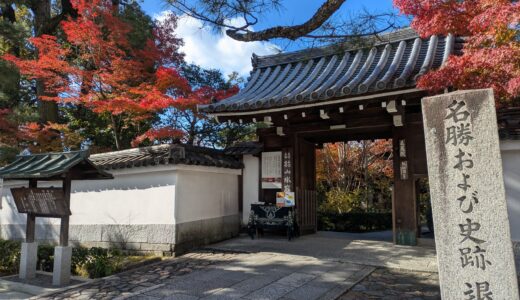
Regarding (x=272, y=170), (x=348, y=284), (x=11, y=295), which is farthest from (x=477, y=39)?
(x=11, y=295)

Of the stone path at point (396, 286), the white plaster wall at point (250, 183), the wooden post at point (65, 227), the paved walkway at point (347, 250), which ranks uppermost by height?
the white plaster wall at point (250, 183)

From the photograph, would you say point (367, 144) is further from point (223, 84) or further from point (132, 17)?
point (132, 17)

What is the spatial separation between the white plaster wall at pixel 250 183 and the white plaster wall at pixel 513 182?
20.8 feet

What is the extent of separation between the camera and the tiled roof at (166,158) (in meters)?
9.04

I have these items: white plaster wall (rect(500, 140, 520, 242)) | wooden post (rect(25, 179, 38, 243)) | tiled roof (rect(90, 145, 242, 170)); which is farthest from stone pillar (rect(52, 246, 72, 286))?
white plaster wall (rect(500, 140, 520, 242))

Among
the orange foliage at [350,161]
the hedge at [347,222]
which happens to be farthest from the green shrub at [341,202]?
the orange foliage at [350,161]

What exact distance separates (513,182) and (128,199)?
9.00 meters

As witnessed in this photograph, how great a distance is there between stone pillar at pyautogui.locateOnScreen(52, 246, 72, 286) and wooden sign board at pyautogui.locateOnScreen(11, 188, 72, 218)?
0.66 meters

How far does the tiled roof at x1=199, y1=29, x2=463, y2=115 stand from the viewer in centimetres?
843

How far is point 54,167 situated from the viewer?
6922 millimetres

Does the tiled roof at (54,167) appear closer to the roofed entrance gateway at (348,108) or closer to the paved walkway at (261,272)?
the paved walkway at (261,272)

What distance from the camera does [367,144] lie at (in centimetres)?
1728

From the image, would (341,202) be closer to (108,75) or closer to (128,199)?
(128,199)

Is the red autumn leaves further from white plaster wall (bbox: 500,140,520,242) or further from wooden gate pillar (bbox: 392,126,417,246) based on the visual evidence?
white plaster wall (bbox: 500,140,520,242)
